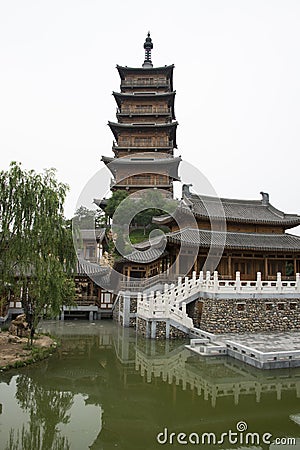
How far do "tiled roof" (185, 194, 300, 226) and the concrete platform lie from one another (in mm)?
7945

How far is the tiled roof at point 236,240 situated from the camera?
63.8 feet

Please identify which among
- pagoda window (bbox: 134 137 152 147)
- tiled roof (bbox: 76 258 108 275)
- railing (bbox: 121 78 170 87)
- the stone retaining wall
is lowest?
the stone retaining wall

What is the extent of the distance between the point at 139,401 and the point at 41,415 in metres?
2.16

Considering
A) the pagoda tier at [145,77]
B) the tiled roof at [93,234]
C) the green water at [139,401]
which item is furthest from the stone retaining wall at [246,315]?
the pagoda tier at [145,77]

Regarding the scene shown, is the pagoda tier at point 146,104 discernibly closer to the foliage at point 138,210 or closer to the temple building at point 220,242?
the temple building at point 220,242

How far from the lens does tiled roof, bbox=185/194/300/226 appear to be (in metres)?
22.4

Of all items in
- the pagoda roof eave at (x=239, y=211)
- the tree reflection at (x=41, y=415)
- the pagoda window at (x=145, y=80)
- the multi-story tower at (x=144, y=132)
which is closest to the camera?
the tree reflection at (x=41, y=415)

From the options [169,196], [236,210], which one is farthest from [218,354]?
[169,196]

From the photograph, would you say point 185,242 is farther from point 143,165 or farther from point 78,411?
point 143,165

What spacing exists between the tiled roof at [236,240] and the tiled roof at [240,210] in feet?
2.86

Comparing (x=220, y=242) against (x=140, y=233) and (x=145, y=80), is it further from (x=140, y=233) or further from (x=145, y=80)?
(x=145, y=80)

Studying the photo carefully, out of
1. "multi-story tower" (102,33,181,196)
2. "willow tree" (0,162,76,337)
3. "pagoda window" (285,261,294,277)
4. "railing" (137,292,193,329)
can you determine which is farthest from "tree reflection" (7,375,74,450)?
"multi-story tower" (102,33,181,196)

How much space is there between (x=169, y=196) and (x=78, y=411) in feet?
91.4

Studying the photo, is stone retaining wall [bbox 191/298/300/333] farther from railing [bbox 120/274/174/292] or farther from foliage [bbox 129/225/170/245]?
foliage [bbox 129/225/170/245]
